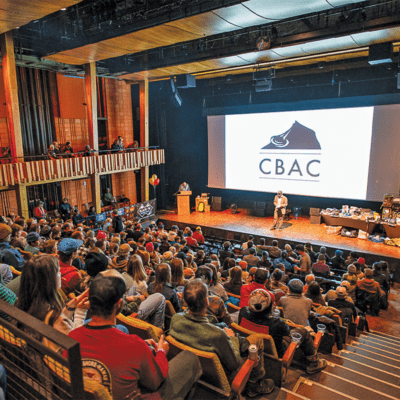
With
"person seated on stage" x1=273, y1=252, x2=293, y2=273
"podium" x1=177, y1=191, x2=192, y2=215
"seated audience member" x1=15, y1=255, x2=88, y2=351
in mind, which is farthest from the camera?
"podium" x1=177, y1=191, x2=192, y2=215

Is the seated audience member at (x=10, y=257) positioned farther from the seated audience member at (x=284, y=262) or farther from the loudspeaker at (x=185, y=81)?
the loudspeaker at (x=185, y=81)

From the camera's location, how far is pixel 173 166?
14.8 m

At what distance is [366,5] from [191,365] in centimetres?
786

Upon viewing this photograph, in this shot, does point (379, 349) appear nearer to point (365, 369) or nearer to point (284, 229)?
point (365, 369)

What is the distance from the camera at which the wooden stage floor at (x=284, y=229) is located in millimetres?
8969

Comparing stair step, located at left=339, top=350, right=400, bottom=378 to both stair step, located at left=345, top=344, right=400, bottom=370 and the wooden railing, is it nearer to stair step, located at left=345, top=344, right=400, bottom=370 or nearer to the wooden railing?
stair step, located at left=345, top=344, right=400, bottom=370

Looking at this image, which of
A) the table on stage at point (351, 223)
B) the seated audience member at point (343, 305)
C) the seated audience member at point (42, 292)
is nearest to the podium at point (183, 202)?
the table on stage at point (351, 223)

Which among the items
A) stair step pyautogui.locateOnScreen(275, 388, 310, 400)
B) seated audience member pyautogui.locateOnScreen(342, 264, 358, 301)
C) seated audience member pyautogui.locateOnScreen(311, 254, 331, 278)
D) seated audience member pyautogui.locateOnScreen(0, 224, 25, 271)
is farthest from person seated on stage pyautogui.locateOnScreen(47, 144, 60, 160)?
stair step pyautogui.locateOnScreen(275, 388, 310, 400)

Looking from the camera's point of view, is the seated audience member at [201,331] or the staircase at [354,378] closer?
the seated audience member at [201,331]

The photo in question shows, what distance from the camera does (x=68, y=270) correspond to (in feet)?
10.5

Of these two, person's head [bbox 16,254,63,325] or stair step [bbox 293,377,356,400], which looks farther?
stair step [bbox 293,377,356,400]

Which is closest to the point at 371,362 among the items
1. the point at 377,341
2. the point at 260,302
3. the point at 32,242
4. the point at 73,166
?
the point at 377,341

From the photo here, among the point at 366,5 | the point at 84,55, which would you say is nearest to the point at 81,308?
the point at 366,5

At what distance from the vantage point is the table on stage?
31.9 feet
